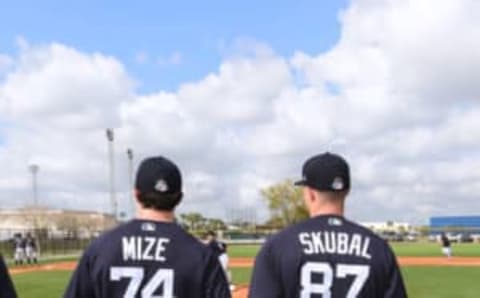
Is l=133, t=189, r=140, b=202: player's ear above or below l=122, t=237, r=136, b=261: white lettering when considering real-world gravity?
above

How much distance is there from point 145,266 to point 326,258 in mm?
1025

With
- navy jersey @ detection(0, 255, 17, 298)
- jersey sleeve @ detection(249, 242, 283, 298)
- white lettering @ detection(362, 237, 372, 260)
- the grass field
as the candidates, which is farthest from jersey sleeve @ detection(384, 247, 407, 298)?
the grass field

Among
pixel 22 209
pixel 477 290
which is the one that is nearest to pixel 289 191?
pixel 22 209

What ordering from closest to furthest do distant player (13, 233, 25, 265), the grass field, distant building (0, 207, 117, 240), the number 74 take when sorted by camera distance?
the number 74 < the grass field < distant player (13, 233, 25, 265) < distant building (0, 207, 117, 240)

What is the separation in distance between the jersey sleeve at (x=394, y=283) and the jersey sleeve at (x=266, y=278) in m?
0.64

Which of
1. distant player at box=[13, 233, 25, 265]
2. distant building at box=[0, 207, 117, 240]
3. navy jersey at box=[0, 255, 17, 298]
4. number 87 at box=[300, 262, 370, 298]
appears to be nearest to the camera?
number 87 at box=[300, 262, 370, 298]

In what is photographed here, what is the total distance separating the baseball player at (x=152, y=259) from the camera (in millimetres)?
4512

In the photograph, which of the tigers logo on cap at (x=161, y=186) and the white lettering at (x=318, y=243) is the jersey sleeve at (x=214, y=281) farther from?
the white lettering at (x=318, y=243)

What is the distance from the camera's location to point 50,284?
1071 inches

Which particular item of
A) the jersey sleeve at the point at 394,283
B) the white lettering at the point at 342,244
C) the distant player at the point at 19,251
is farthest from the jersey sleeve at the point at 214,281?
the distant player at the point at 19,251

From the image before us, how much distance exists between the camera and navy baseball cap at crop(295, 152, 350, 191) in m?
4.78

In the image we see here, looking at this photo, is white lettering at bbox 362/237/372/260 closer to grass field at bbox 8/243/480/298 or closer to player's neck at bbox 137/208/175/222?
player's neck at bbox 137/208/175/222

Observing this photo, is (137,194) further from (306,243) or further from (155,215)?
(306,243)

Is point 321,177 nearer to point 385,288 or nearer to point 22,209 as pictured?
point 385,288
